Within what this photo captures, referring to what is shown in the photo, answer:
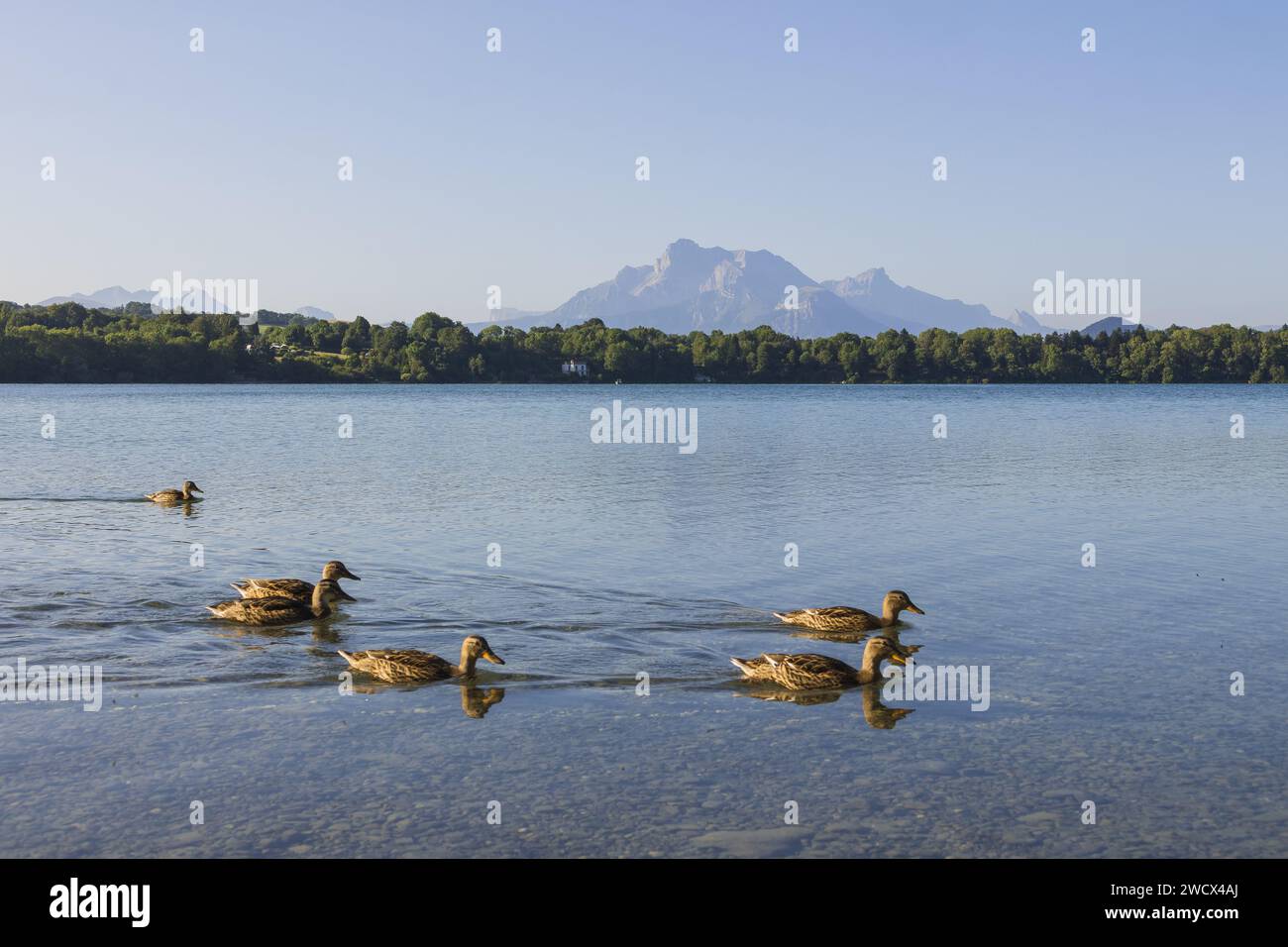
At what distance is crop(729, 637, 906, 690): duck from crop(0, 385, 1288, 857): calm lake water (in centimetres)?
43

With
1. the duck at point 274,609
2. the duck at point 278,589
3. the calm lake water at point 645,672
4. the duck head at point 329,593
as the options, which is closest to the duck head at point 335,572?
the duck head at point 329,593

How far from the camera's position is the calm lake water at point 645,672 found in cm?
1219

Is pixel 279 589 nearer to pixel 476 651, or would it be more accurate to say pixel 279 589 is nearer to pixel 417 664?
pixel 417 664

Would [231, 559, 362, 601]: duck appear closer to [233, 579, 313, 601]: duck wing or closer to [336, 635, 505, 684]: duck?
[233, 579, 313, 601]: duck wing

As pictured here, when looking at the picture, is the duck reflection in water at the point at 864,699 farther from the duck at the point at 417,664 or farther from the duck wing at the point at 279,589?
the duck wing at the point at 279,589

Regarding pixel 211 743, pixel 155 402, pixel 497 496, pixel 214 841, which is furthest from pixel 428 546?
pixel 155 402

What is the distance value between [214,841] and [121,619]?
1170cm

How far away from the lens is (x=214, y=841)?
37.7ft

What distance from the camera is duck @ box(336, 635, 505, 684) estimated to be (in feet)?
58.6

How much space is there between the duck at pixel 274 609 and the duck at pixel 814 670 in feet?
28.6

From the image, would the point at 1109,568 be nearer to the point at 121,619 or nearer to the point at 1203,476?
the point at 121,619

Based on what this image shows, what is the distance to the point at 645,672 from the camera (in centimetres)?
1839

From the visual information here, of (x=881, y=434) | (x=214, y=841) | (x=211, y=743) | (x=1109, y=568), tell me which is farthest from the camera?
(x=881, y=434)

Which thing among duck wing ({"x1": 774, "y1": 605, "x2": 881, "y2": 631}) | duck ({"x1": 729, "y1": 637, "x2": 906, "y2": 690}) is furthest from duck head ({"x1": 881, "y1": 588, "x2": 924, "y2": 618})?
duck ({"x1": 729, "y1": 637, "x2": 906, "y2": 690})
